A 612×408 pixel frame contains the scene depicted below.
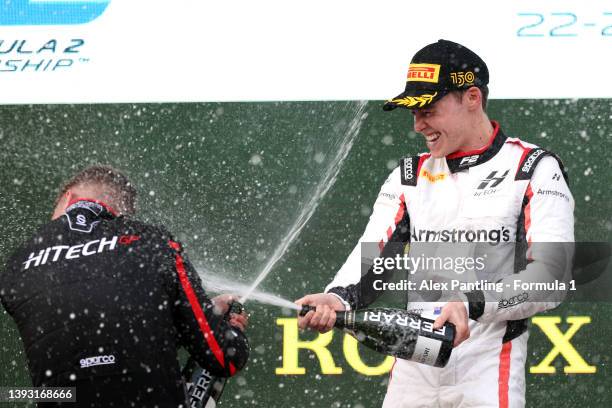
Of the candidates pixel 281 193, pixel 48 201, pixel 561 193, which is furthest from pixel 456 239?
pixel 48 201

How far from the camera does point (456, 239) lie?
10.1 feet

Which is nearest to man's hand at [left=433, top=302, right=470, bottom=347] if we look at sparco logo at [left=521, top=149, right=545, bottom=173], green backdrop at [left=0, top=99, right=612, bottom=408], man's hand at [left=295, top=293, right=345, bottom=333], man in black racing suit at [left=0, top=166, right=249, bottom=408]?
man's hand at [left=295, top=293, right=345, bottom=333]

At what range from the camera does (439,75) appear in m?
3.06

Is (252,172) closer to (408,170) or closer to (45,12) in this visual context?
(45,12)

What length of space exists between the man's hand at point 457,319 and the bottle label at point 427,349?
43mm

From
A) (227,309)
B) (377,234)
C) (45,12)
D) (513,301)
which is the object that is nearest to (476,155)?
(377,234)

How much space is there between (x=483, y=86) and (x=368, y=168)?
125 centimetres

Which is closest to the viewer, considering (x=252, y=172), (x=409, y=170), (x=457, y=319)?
(x=457, y=319)

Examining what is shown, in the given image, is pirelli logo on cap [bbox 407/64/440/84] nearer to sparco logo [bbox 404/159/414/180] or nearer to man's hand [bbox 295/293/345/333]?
sparco logo [bbox 404/159/414/180]

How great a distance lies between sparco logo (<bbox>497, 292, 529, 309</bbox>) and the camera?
2.76 metres

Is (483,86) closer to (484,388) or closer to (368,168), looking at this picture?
(484,388)

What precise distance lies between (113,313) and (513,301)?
1.10 meters

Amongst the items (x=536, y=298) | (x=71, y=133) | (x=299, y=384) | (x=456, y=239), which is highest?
(x=71, y=133)

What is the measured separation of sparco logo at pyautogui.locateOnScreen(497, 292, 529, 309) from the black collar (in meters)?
0.50
